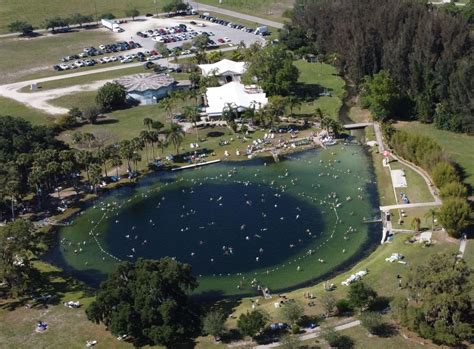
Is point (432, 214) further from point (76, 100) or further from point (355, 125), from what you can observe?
point (76, 100)

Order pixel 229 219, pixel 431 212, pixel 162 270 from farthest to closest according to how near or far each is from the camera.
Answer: pixel 229 219
pixel 431 212
pixel 162 270

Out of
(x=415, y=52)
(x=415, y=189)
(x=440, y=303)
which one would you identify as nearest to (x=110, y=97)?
(x=415, y=52)

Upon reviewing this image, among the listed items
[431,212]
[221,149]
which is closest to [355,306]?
[431,212]

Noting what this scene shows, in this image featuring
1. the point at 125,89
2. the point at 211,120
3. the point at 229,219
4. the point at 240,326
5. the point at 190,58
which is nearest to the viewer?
the point at 240,326

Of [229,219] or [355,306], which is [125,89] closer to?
[229,219]

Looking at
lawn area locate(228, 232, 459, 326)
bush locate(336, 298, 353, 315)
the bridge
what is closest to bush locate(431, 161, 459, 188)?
lawn area locate(228, 232, 459, 326)

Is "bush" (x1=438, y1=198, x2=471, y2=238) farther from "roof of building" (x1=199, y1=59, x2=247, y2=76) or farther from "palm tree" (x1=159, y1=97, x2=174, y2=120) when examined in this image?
"roof of building" (x1=199, y1=59, x2=247, y2=76)

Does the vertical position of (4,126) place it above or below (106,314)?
above
